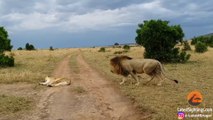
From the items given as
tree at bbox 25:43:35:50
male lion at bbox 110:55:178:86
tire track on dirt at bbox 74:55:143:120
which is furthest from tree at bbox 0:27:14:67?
tree at bbox 25:43:35:50

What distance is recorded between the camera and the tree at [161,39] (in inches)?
1039

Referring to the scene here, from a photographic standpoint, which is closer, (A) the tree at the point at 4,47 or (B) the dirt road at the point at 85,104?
(B) the dirt road at the point at 85,104

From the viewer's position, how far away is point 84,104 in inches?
417

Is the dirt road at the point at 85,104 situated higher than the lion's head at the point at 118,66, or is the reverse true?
the lion's head at the point at 118,66

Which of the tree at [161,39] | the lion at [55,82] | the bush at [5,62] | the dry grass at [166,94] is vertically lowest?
the dry grass at [166,94]

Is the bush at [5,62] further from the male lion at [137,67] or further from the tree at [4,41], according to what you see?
the male lion at [137,67]

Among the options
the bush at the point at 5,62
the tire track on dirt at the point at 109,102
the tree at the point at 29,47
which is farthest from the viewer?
the tree at the point at 29,47

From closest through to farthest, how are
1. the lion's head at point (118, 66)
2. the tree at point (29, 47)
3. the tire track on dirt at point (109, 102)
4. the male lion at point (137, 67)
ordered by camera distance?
the tire track on dirt at point (109, 102), the male lion at point (137, 67), the lion's head at point (118, 66), the tree at point (29, 47)

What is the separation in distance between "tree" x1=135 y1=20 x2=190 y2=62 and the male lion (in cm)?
1215

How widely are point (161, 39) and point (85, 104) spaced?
16950 mm

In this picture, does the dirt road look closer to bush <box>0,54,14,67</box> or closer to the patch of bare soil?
the patch of bare soil

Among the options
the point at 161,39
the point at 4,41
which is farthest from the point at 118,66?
the point at 4,41

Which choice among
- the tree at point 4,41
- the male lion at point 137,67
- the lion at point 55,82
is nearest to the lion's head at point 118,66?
the male lion at point 137,67

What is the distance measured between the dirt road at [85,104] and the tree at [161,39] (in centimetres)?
1282
